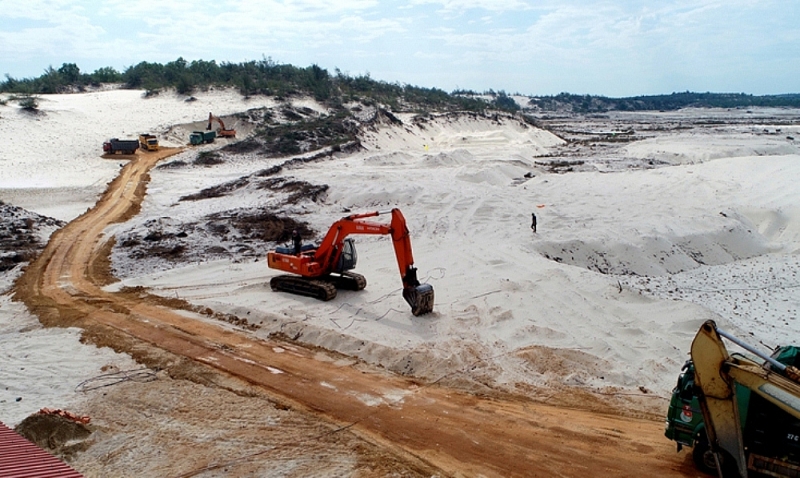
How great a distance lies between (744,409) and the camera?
6.96 m

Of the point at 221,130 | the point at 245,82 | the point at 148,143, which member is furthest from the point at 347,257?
the point at 245,82

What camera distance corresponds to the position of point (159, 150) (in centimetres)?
4009

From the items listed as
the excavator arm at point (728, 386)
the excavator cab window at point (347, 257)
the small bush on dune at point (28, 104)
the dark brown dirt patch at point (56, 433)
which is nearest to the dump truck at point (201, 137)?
the small bush on dune at point (28, 104)

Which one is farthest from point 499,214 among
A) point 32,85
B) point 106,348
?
point 32,85

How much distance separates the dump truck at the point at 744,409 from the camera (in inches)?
257

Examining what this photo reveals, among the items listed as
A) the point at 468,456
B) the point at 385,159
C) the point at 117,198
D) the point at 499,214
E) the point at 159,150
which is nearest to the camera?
the point at 468,456

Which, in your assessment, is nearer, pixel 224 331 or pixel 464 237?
pixel 224 331

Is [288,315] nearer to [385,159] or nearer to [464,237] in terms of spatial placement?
[464,237]

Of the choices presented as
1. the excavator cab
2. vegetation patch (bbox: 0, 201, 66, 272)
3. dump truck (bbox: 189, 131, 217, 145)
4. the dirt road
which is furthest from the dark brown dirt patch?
dump truck (bbox: 189, 131, 217, 145)

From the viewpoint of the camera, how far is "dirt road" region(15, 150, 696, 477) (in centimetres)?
816

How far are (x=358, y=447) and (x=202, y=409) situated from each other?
9.49 ft

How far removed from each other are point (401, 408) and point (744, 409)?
4.95m

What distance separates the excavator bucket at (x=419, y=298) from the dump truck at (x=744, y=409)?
682 centimetres

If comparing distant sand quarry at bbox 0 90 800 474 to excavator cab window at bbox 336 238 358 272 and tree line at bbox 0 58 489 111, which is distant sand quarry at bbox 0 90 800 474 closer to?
excavator cab window at bbox 336 238 358 272
